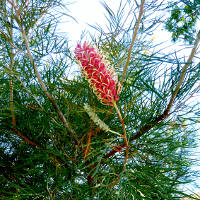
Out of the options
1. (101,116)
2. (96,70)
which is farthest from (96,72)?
(101,116)

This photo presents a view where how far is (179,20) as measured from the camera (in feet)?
1.64

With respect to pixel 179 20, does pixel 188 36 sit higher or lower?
lower

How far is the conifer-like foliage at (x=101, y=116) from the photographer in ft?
1.36

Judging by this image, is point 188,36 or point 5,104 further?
point 5,104

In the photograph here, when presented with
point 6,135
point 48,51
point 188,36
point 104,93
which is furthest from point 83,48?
point 6,135

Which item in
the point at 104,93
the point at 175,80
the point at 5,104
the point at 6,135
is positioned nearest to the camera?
the point at 104,93

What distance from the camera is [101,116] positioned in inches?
20.4

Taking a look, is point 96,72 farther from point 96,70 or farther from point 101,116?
point 101,116

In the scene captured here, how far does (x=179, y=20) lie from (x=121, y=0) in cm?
13

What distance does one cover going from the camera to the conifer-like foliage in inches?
16.4

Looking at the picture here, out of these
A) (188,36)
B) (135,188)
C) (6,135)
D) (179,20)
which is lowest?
(135,188)

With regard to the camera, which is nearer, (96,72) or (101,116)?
(96,72)

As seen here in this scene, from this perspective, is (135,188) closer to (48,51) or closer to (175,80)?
(175,80)

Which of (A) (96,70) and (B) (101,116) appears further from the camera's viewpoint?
(B) (101,116)
